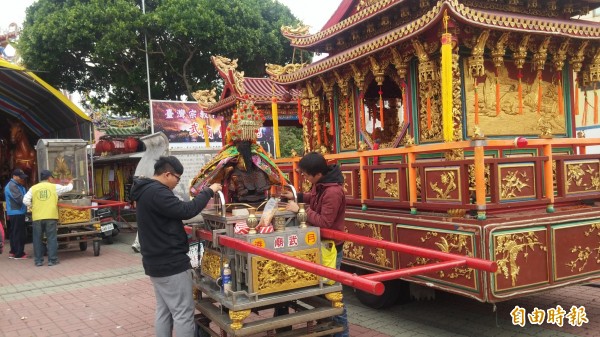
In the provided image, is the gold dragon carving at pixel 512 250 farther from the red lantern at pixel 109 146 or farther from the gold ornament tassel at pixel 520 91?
the red lantern at pixel 109 146

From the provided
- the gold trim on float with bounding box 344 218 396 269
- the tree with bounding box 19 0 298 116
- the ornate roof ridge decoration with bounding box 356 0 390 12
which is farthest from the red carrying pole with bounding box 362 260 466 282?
the tree with bounding box 19 0 298 116

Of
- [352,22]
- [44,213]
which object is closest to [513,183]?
[352,22]

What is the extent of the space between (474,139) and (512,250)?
1.13 metres

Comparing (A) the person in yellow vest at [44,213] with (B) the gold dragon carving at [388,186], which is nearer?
(B) the gold dragon carving at [388,186]

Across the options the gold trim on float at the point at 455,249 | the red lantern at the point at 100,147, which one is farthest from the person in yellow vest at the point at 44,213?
the red lantern at the point at 100,147

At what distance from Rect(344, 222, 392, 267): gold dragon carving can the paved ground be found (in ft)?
2.17

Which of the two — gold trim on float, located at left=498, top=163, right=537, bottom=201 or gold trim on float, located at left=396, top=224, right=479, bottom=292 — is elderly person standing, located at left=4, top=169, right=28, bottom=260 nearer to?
gold trim on float, located at left=396, top=224, right=479, bottom=292

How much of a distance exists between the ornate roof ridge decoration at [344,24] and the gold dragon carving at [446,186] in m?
3.06

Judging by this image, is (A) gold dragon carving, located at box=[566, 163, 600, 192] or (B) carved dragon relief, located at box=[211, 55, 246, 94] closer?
(A) gold dragon carving, located at box=[566, 163, 600, 192]

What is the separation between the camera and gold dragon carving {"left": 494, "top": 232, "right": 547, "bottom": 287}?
443 centimetres

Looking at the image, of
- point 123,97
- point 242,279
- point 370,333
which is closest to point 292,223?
point 242,279

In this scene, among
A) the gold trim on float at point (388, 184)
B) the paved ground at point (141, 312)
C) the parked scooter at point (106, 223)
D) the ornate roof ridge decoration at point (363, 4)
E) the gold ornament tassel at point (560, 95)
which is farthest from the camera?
the parked scooter at point (106, 223)

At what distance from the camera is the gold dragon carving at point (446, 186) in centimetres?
493

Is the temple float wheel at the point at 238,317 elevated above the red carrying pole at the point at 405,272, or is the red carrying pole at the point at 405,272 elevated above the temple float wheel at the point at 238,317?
the red carrying pole at the point at 405,272
